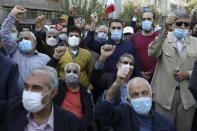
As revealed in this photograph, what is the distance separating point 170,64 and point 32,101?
7.00ft

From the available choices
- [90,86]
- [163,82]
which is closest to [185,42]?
[163,82]

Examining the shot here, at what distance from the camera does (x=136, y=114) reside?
2494 mm

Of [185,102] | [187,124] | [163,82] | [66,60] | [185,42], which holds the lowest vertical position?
[187,124]

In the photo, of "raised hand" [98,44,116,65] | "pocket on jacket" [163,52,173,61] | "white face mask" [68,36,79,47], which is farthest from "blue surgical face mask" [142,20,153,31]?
"raised hand" [98,44,116,65]

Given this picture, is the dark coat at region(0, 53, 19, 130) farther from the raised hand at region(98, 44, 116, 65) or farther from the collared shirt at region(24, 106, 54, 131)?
the raised hand at region(98, 44, 116, 65)

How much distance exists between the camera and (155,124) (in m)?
2.41

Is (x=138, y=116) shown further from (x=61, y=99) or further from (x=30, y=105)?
(x=61, y=99)

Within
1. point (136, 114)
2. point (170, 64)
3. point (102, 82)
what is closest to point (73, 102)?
point (102, 82)

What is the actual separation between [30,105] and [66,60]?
2024mm

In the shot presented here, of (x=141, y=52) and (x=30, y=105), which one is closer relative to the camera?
(x=30, y=105)

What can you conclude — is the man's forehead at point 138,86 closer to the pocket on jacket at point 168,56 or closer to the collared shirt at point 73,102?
the pocket on jacket at point 168,56

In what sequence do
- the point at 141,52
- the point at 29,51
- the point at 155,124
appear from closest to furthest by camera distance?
the point at 155,124 → the point at 29,51 → the point at 141,52

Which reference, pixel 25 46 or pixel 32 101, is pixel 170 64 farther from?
pixel 25 46

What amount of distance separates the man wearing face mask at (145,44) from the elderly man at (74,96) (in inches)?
50.3
